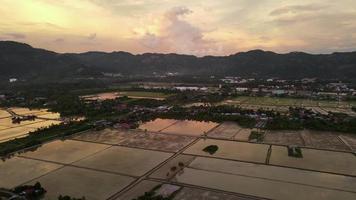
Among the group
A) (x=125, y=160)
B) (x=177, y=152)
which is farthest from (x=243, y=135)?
(x=125, y=160)

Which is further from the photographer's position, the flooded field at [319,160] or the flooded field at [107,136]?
the flooded field at [107,136]

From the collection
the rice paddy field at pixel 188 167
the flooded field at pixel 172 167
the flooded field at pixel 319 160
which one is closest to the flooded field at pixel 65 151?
the rice paddy field at pixel 188 167

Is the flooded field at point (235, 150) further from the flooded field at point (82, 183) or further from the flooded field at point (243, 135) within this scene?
the flooded field at point (82, 183)

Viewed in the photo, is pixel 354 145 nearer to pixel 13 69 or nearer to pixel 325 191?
pixel 325 191

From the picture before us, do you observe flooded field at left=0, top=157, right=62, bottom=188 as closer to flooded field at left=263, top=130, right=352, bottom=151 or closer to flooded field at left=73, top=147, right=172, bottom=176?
flooded field at left=73, top=147, right=172, bottom=176

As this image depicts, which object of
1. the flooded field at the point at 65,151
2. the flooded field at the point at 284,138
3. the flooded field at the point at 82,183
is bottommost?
the flooded field at the point at 82,183

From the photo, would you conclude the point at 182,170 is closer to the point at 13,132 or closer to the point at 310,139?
the point at 310,139

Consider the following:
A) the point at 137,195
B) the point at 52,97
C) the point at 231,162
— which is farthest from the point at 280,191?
the point at 52,97
